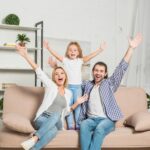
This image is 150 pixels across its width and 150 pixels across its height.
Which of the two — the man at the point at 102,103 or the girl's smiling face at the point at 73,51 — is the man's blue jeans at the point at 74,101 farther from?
the girl's smiling face at the point at 73,51

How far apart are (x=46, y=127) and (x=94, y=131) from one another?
1.51ft

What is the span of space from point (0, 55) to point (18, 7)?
76cm

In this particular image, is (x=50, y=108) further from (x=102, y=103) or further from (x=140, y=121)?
(x=140, y=121)

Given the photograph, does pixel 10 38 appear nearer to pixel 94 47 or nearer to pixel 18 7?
pixel 18 7

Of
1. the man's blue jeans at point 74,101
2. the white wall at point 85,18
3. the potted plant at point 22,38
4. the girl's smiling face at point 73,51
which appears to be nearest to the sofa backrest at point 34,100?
the man's blue jeans at point 74,101

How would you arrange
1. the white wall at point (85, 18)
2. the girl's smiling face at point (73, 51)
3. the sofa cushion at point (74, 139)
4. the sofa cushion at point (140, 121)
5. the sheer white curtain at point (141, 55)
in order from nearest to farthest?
the sofa cushion at point (74, 139), the sofa cushion at point (140, 121), the girl's smiling face at point (73, 51), the white wall at point (85, 18), the sheer white curtain at point (141, 55)

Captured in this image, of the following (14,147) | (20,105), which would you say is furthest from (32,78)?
(14,147)

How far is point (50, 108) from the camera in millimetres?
3406

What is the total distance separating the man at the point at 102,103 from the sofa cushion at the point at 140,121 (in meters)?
0.15

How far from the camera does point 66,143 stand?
10.4 feet

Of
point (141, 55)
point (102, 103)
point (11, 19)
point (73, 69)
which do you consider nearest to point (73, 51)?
point (73, 69)

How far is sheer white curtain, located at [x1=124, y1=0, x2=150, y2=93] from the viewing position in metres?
5.60

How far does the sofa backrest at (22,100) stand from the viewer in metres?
3.61

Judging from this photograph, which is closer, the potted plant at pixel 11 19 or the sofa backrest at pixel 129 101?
the sofa backrest at pixel 129 101
